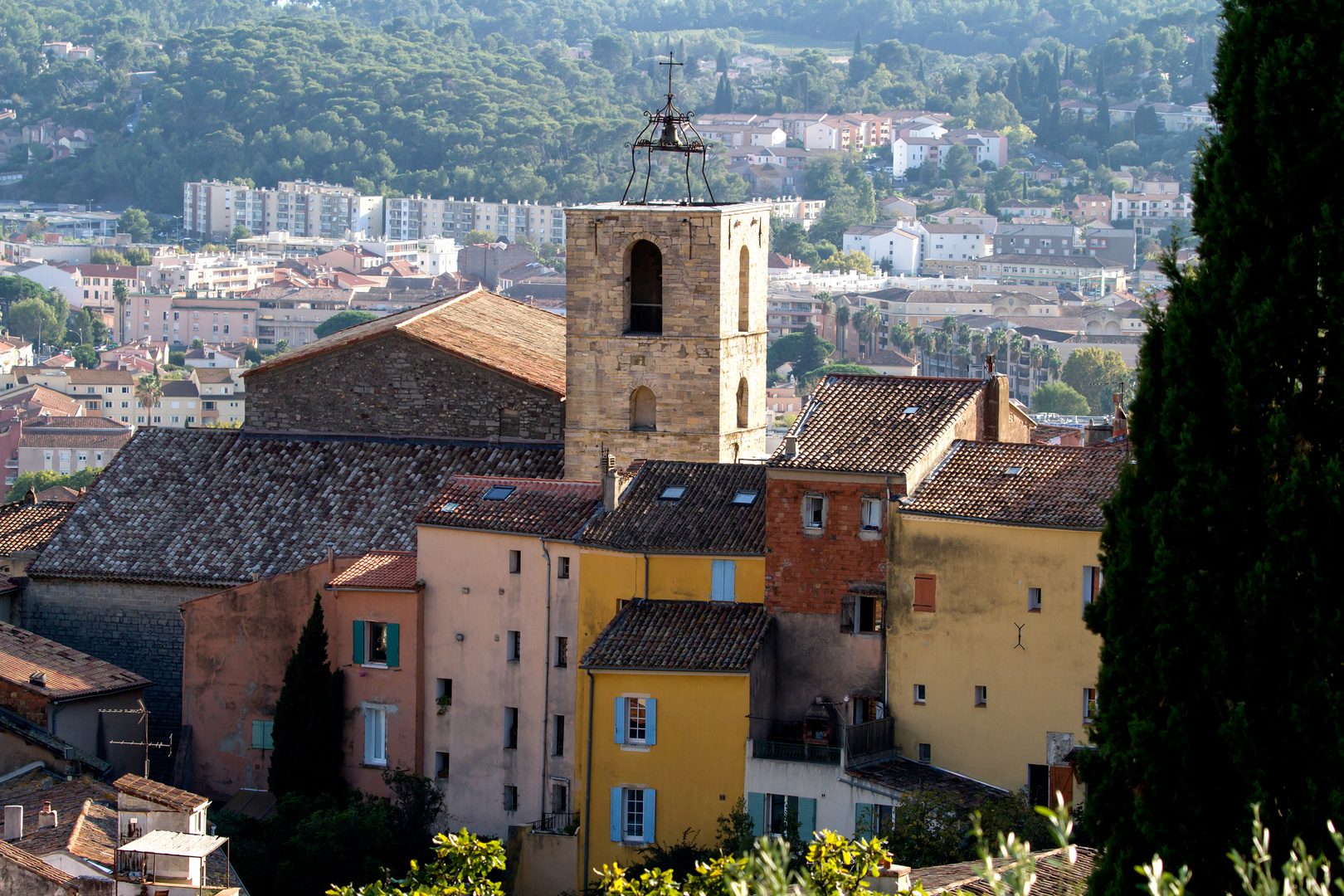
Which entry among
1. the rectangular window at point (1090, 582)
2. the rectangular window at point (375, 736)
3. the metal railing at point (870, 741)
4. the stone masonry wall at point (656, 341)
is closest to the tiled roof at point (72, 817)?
the rectangular window at point (375, 736)

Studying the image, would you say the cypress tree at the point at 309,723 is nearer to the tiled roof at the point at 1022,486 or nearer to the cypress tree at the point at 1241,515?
the tiled roof at the point at 1022,486

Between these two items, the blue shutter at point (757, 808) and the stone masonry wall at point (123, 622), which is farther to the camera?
the stone masonry wall at point (123, 622)

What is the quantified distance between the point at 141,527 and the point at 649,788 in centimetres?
1273

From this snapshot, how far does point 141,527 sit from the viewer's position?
129ft

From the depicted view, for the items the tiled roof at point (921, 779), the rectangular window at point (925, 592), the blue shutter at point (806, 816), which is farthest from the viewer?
the rectangular window at point (925, 592)

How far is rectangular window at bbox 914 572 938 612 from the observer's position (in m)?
30.1

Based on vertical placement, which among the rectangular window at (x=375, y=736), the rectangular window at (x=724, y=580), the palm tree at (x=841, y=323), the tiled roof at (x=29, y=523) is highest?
the rectangular window at (x=724, y=580)

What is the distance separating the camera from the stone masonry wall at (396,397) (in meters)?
39.7

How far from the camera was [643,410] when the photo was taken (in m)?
38.8

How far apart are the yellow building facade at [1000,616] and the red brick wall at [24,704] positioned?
42.2ft

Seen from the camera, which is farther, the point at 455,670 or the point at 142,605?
the point at 142,605

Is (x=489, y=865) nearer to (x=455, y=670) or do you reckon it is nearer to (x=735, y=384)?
(x=455, y=670)

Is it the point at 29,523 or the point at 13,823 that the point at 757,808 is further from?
the point at 29,523

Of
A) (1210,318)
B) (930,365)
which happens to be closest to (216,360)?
(930,365)
